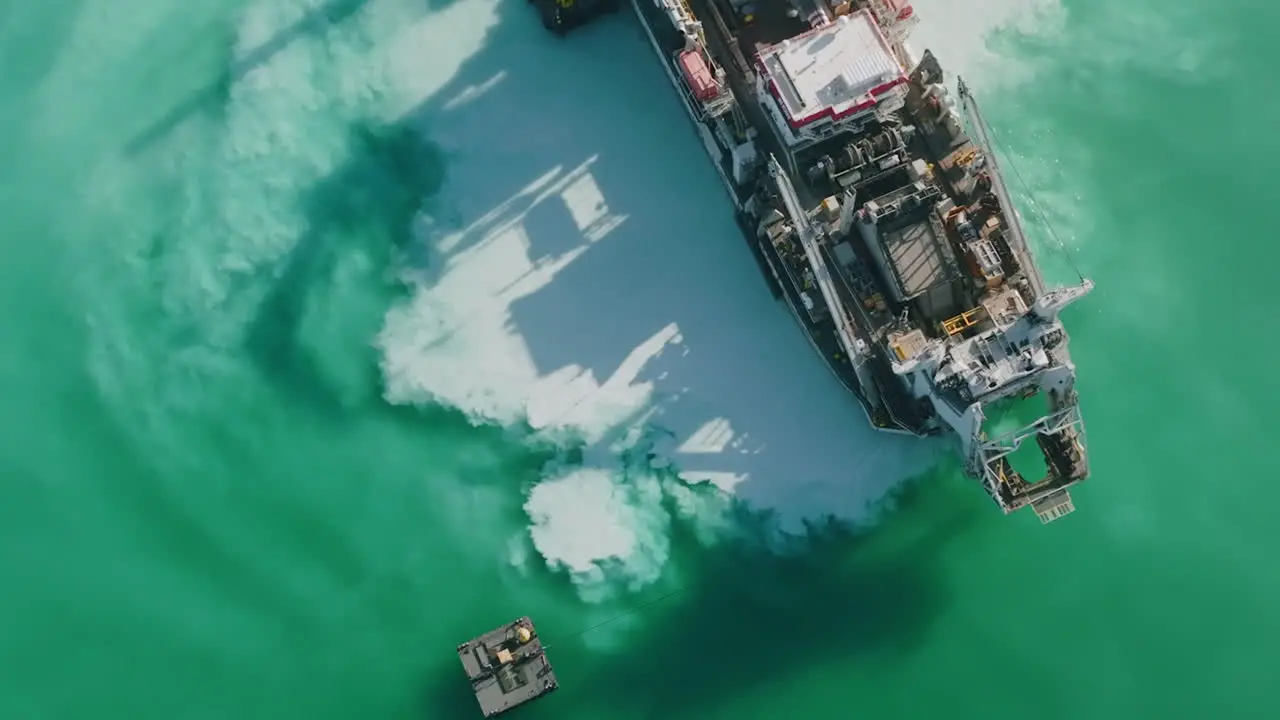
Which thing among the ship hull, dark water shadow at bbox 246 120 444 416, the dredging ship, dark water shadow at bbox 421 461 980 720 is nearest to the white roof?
the dredging ship

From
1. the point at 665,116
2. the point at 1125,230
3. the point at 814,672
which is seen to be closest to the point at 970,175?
the point at 1125,230

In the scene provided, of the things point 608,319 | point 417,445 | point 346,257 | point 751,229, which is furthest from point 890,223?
point 346,257

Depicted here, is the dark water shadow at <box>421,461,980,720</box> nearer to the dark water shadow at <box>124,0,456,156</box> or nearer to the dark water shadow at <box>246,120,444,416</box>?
the dark water shadow at <box>246,120,444,416</box>

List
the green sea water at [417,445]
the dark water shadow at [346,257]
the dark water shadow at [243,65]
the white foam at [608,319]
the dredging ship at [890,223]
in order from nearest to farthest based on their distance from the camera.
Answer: the dredging ship at [890,223] < the green sea water at [417,445] < the white foam at [608,319] < the dark water shadow at [346,257] < the dark water shadow at [243,65]

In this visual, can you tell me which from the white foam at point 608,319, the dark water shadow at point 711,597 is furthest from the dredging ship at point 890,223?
the dark water shadow at point 711,597

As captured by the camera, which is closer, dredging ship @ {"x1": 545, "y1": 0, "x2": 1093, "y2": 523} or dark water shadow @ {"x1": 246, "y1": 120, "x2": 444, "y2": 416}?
dredging ship @ {"x1": 545, "y1": 0, "x2": 1093, "y2": 523}

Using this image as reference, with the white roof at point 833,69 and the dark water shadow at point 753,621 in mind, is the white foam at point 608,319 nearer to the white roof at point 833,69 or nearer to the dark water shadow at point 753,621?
the dark water shadow at point 753,621
